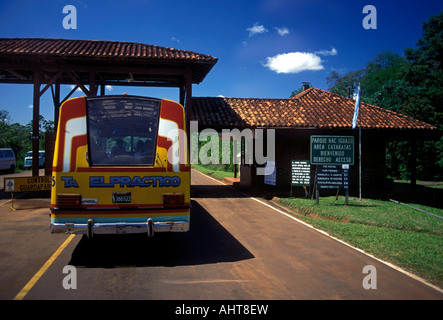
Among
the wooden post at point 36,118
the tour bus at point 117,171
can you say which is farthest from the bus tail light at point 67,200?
the wooden post at point 36,118

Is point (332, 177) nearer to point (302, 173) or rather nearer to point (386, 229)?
point (302, 173)

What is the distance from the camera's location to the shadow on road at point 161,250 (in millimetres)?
5605

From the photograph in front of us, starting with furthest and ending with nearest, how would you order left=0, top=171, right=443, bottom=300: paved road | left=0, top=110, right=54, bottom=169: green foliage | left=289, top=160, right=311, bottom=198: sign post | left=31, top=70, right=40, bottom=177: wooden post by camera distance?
left=0, top=110, right=54, bottom=169: green foliage → left=31, top=70, right=40, bottom=177: wooden post → left=289, top=160, right=311, bottom=198: sign post → left=0, top=171, right=443, bottom=300: paved road

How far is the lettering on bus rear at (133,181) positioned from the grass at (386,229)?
14.0ft

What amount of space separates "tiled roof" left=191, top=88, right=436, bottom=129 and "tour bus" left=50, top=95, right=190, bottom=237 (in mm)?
9248

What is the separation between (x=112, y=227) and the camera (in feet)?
17.5

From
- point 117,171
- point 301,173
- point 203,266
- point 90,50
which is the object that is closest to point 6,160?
point 90,50

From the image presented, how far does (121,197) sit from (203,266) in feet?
6.15

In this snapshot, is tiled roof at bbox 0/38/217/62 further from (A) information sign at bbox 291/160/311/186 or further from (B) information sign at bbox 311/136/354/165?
(B) information sign at bbox 311/136/354/165

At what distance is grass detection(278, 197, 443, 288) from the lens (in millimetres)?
5629

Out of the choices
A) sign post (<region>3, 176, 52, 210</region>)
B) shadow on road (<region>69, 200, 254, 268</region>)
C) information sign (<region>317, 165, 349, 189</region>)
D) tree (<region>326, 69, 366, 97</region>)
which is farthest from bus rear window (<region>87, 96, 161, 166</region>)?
tree (<region>326, 69, 366, 97</region>)

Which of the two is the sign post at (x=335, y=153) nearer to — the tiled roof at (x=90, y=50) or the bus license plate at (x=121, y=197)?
the tiled roof at (x=90, y=50)

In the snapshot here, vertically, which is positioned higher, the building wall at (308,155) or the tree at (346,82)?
the tree at (346,82)
